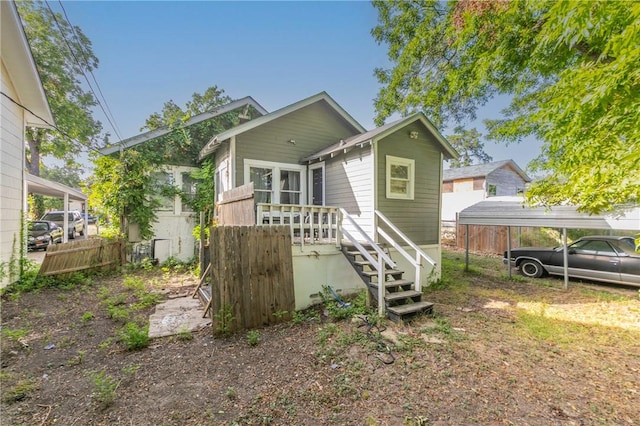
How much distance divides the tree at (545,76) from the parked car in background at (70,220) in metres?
20.0

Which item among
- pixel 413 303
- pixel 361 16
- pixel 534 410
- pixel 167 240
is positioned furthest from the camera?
pixel 361 16

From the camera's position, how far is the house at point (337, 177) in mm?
6438

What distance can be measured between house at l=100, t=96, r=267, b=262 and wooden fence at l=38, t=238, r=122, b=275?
34.2 inches

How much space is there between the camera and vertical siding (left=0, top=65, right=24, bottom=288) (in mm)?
6391

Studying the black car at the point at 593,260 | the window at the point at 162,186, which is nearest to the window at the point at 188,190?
the window at the point at 162,186

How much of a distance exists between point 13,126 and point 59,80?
14847 millimetres

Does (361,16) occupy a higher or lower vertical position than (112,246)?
higher

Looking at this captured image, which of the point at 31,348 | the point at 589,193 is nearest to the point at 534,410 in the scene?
the point at 589,193

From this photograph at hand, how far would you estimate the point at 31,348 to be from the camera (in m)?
4.10

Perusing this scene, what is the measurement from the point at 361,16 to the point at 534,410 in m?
13.0

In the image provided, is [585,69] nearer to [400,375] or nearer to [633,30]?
[633,30]

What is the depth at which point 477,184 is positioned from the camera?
22.0m

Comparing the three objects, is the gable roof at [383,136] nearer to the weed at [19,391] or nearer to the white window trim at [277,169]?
the white window trim at [277,169]

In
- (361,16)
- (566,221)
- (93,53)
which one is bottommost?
(566,221)
